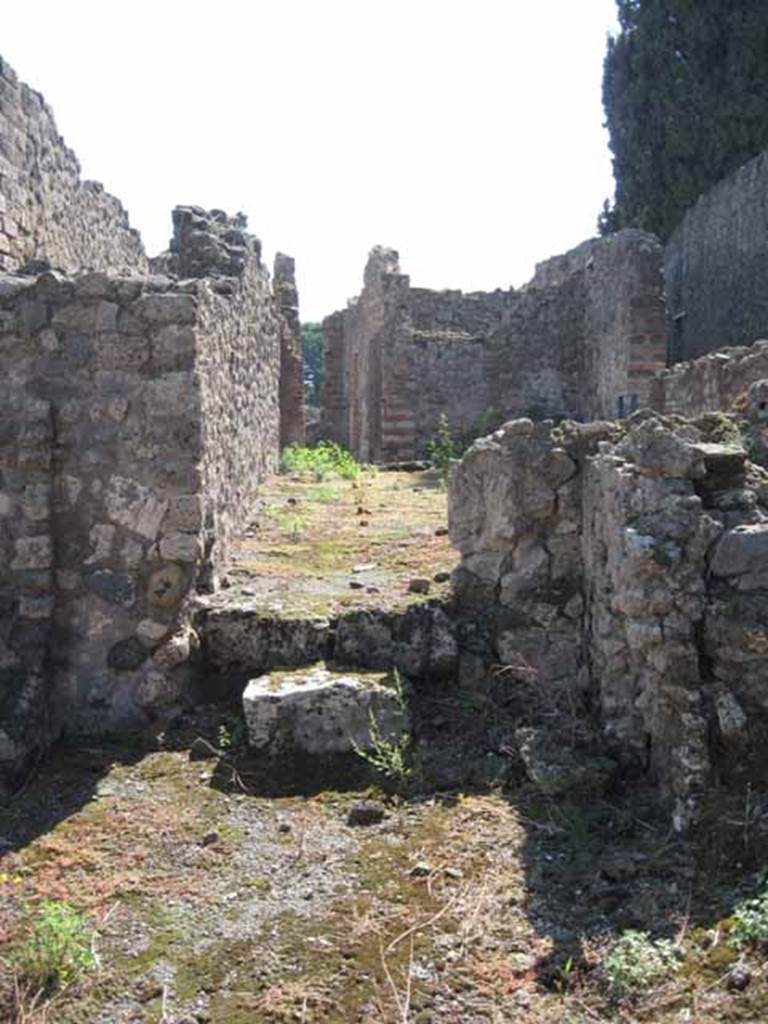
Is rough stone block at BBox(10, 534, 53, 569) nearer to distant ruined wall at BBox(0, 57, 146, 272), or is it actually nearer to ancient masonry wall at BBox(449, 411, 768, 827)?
distant ruined wall at BBox(0, 57, 146, 272)

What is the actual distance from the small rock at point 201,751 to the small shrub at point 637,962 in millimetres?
2138

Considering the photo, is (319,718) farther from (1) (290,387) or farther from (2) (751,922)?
(1) (290,387)

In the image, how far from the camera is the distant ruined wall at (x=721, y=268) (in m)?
17.3

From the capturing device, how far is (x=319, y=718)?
474 centimetres

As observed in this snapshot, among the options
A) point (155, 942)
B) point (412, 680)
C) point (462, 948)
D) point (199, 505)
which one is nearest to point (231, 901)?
point (155, 942)

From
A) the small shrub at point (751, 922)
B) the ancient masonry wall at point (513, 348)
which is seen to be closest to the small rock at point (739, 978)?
the small shrub at point (751, 922)

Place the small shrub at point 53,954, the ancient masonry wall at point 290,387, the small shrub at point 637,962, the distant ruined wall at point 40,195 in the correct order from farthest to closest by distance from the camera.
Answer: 1. the ancient masonry wall at point 290,387
2. the distant ruined wall at point 40,195
3. the small shrub at point 53,954
4. the small shrub at point 637,962

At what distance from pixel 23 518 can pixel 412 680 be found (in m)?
1.99

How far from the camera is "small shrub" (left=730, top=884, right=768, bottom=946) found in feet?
10.3

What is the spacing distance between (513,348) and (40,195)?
849cm

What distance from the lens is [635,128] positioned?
21.7m

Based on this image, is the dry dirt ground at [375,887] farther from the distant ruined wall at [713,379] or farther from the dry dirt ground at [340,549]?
the distant ruined wall at [713,379]

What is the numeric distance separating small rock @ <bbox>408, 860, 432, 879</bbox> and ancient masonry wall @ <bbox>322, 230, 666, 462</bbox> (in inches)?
354

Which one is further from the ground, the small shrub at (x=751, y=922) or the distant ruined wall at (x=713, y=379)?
the distant ruined wall at (x=713, y=379)
